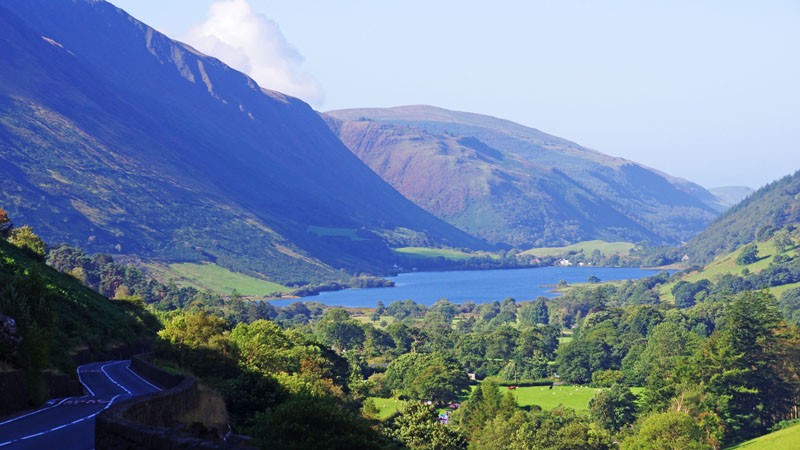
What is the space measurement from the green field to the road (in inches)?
2105

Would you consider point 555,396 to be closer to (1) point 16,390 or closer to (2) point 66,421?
(1) point 16,390

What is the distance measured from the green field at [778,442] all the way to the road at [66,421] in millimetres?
53469

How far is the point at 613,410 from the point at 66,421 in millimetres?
77141

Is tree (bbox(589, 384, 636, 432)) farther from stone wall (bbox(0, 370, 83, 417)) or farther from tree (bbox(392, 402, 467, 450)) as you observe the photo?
stone wall (bbox(0, 370, 83, 417))

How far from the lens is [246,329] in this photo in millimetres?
63531

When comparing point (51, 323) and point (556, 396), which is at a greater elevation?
point (51, 323)

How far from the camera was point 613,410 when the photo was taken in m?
90.6

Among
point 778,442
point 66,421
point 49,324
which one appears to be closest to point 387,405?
point 778,442

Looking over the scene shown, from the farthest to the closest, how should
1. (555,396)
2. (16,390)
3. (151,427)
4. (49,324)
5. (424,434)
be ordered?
(555,396), (424,434), (49,324), (16,390), (151,427)

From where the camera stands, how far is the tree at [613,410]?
294 ft

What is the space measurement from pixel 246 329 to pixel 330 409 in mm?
37446

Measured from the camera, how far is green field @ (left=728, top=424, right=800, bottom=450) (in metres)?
67.7

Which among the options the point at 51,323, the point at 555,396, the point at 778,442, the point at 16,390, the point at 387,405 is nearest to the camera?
the point at 16,390

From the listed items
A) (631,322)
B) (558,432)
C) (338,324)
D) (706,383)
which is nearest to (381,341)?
(338,324)
